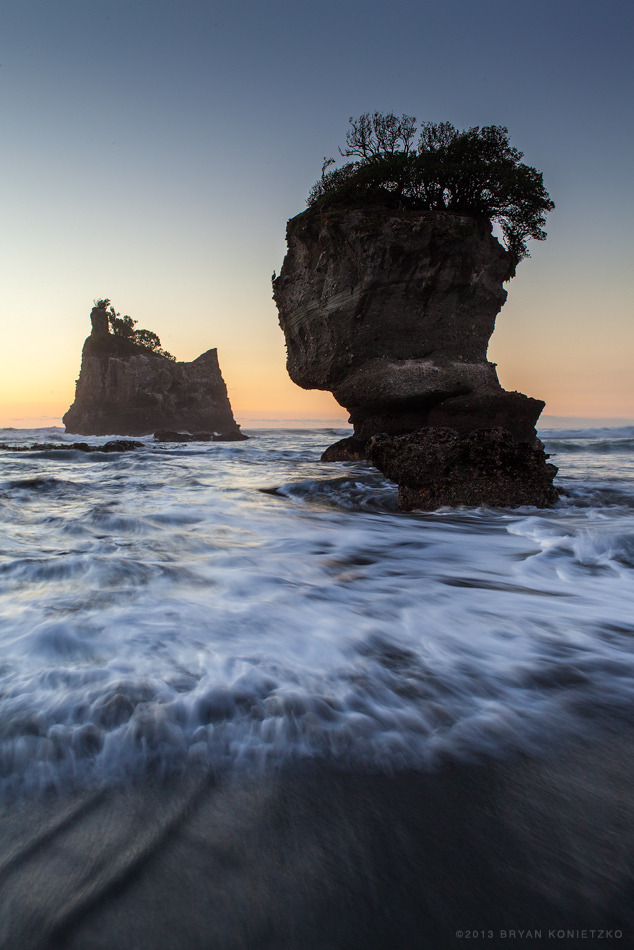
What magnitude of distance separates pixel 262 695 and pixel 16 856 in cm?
85

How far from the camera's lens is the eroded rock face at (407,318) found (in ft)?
40.1

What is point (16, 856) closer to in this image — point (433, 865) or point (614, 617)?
point (433, 865)

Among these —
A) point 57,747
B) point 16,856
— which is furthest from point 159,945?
point 57,747

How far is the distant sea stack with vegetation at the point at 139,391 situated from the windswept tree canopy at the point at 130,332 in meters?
0.21

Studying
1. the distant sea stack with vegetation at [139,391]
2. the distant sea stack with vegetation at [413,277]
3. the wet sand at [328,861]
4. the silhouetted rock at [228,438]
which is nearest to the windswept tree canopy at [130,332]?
the distant sea stack with vegetation at [139,391]

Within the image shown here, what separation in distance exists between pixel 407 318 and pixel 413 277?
109cm

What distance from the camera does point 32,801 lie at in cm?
125

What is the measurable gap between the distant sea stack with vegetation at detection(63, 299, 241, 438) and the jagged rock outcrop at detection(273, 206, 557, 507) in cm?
2818

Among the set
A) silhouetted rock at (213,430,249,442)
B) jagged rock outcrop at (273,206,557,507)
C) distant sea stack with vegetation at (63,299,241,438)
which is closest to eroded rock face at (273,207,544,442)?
jagged rock outcrop at (273,206,557,507)

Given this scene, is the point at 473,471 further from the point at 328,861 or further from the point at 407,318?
the point at 407,318

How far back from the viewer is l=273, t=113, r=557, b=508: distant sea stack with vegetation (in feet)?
40.4

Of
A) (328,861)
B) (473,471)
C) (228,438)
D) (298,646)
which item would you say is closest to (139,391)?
(228,438)

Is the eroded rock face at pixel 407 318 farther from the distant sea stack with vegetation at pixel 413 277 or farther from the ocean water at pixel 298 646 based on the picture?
the ocean water at pixel 298 646

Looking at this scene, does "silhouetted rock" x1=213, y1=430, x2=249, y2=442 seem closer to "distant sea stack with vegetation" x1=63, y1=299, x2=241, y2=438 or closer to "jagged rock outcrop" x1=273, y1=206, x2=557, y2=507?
"distant sea stack with vegetation" x1=63, y1=299, x2=241, y2=438
